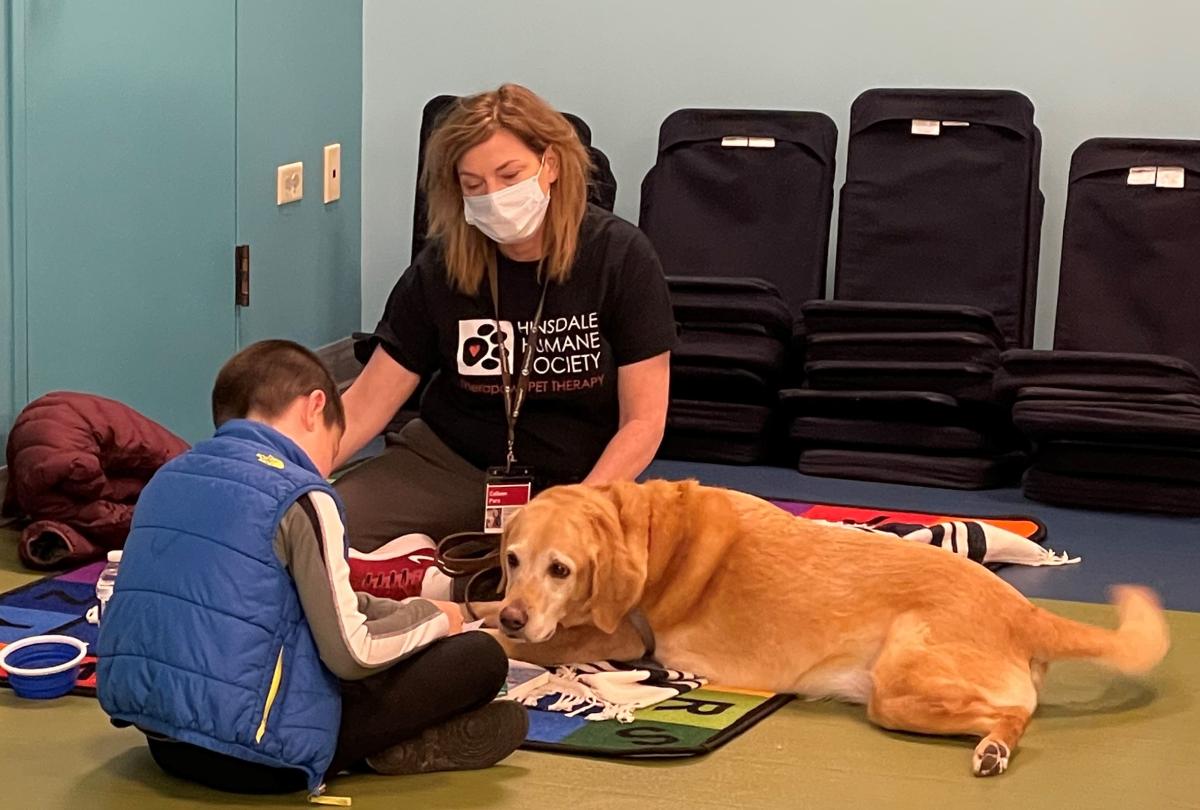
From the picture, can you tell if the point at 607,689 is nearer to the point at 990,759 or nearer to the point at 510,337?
the point at 990,759

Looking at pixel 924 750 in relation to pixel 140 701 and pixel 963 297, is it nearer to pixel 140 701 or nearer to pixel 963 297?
pixel 140 701

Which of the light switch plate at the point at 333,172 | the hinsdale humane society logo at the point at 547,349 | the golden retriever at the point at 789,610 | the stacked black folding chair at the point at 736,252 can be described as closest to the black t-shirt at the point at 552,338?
the hinsdale humane society logo at the point at 547,349

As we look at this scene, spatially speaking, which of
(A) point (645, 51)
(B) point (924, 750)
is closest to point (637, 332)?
(B) point (924, 750)

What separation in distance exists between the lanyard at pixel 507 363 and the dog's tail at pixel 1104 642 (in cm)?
118

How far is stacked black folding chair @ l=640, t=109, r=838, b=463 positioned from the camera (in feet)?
17.6

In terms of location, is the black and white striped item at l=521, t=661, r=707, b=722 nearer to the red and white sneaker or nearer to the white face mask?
the red and white sneaker

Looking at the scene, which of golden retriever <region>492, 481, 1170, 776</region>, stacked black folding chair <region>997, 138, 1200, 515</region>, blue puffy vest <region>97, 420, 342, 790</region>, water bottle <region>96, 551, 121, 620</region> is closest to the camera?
blue puffy vest <region>97, 420, 342, 790</region>

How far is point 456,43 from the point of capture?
20.2 ft

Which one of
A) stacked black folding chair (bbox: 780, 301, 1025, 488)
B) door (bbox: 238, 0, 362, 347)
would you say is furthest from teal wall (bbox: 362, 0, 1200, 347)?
stacked black folding chair (bbox: 780, 301, 1025, 488)

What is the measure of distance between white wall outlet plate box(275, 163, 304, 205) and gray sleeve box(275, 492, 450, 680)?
10.4 feet

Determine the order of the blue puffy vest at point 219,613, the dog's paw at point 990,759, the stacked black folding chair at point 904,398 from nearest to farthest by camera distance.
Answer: the blue puffy vest at point 219,613, the dog's paw at point 990,759, the stacked black folding chair at point 904,398

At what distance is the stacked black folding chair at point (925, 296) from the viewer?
523 centimetres

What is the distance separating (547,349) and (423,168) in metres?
2.09

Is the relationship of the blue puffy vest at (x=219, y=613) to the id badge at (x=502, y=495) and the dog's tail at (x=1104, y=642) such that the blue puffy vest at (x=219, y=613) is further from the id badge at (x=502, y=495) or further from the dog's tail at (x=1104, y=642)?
the dog's tail at (x=1104, y=642)
